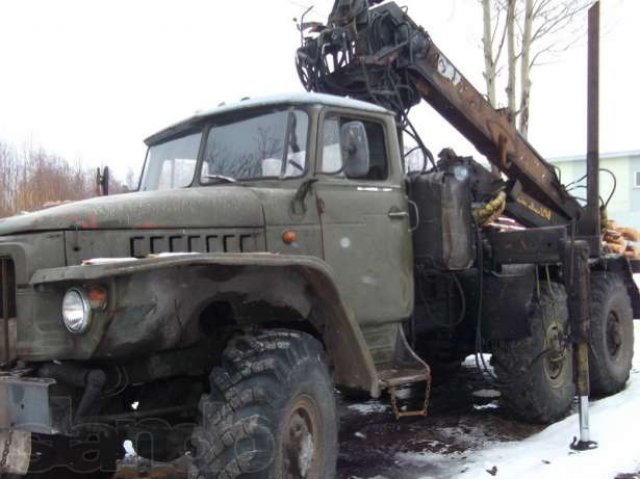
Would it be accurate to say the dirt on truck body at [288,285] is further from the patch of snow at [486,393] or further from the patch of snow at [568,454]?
the patch of snow at [486,393]

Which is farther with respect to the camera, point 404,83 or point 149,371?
point 404,83

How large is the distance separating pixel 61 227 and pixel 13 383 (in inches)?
30.3

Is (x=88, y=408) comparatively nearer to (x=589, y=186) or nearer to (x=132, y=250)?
(x=132, y=250)

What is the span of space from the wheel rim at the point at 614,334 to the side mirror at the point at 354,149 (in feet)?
13.5

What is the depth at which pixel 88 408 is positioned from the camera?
363 cm

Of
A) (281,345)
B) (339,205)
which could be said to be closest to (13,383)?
(281,345)

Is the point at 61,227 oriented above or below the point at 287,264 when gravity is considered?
above

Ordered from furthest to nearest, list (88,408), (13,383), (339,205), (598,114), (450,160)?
(598,114), (450,160), (339,205), (88,408), (13,383)

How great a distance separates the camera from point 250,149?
480 centimetres

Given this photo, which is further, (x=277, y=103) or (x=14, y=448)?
(x=277, y=103)

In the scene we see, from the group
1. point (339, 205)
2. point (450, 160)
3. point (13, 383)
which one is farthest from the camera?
point (450, 160)

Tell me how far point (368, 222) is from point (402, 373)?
3.51 ft

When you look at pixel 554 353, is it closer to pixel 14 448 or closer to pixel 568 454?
pixel 568 454

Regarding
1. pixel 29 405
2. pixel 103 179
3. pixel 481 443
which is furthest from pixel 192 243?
pixel 481 443
